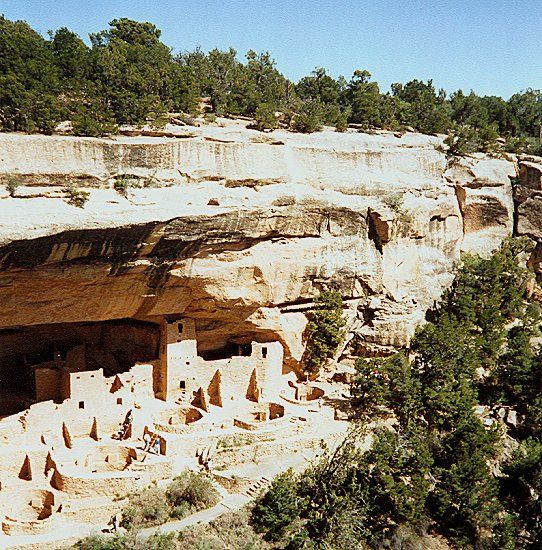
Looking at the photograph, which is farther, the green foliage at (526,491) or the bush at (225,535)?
the green foliage at (526,491)

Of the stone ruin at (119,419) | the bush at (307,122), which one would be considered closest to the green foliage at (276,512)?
the stone ruin at (119,419)

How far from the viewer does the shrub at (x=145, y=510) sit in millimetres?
18156

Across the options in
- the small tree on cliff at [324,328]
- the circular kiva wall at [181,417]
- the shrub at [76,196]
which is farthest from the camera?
the small tree on cliff at [324,328]

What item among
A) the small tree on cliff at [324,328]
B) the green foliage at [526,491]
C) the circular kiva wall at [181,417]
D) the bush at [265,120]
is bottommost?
the green foliage at [526,491]

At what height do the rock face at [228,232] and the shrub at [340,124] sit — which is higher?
the shrub at [340,124]

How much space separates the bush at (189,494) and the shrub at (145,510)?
29cm

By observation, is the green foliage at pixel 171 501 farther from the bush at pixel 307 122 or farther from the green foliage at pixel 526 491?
the bush at pixel 307 122

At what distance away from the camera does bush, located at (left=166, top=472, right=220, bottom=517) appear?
18.9 m

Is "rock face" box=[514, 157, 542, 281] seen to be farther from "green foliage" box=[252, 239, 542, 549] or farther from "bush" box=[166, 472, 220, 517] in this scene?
"bush" box=[166, 472, 220, 517]

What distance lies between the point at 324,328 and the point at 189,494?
30.6 feet

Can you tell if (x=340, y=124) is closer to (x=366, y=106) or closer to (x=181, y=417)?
(x=366, y=106)

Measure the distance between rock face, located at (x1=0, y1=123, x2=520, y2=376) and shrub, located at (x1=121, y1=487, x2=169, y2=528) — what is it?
22.9ft

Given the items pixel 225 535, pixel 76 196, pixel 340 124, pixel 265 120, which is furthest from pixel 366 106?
pixel 225 535

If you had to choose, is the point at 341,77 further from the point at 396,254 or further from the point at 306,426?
the point at 306,426
